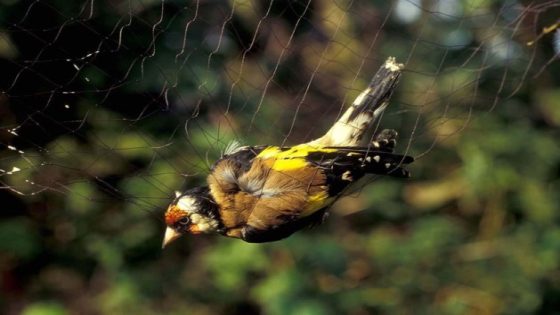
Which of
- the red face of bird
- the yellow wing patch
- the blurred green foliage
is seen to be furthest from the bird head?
the blurred green foliage

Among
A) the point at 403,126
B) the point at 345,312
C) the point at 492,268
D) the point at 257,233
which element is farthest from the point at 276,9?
the point at 492,268

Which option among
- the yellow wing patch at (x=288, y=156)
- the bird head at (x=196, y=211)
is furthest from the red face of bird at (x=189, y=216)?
the yellow wing patch at (x=288, y=156)

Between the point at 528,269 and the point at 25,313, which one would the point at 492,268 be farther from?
the point at 25,313

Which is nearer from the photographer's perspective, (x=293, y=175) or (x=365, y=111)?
(x=293, y=175)

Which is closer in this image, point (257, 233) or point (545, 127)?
point (257, 233)

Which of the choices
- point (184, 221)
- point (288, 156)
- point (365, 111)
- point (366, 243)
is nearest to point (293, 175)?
point (288, 156)

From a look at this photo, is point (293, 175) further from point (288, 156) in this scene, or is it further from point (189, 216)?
point (189, 216)

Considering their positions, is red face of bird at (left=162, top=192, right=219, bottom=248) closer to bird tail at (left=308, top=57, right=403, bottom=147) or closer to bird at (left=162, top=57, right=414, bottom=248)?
bird at (left=162, top=57, right=414, bottom=248)
